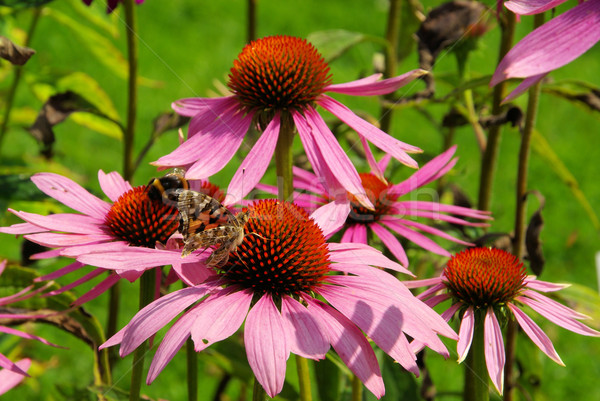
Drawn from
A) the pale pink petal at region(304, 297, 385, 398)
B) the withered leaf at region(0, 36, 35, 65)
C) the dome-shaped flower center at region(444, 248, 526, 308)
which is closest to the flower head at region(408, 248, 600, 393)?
the dome-shaped flower center at region(444, 248, 526, 308)

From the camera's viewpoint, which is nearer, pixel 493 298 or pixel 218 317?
pixel 218 317

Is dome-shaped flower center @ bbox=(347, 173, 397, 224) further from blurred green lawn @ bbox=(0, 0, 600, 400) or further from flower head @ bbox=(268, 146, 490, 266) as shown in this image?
blurred green lawn @ bbox=(0, 0, 600, 400)

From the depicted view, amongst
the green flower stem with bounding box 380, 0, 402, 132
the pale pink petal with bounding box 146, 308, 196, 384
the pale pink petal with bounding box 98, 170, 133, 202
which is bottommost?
the pale pink petal with bounding box 146, 308, 196, 384

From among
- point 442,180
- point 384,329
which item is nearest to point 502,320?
point 384,329

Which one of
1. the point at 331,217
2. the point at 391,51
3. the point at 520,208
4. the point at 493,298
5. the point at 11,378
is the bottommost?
the point at 11,378

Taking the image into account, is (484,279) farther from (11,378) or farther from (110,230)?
(11,378)

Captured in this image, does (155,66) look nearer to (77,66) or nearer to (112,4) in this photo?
(77,66)

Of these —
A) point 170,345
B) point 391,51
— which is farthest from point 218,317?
point 391,51
